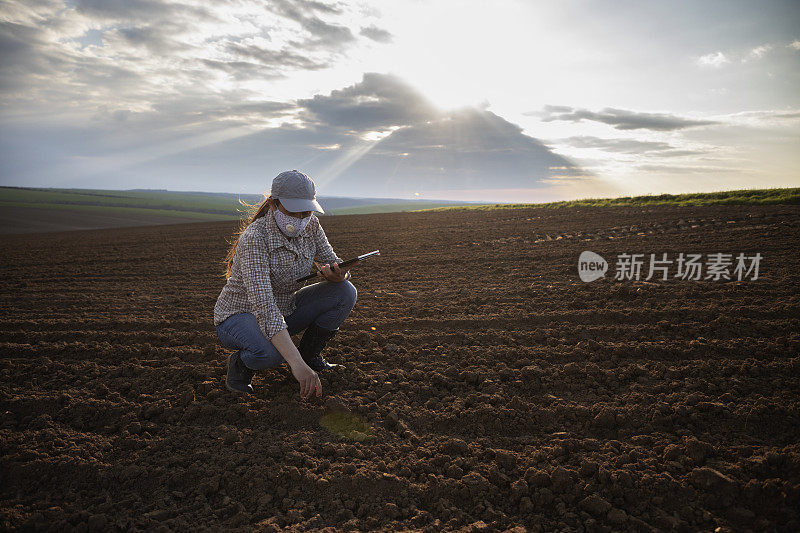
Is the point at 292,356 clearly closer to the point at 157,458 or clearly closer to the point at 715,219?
the point at 157,458

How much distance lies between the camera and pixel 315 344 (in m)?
3.52

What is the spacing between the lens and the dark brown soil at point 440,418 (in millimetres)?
2195

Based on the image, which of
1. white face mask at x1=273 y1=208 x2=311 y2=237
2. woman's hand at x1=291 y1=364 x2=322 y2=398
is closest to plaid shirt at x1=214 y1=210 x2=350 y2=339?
white face mask at x1=273 y1=208 x2=311 y2=237

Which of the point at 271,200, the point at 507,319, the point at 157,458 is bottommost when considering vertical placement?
the point at 157,458

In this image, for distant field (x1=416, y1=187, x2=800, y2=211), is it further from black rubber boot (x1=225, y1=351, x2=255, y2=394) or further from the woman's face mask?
black rubber boot (x1=225, y1=351, x2=255, y2=394)

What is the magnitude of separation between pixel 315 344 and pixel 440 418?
121 cm

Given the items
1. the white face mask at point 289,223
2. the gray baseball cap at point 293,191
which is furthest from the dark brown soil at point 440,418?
the gray baseball cap at point 293,191

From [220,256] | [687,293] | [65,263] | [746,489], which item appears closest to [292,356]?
[746,489]

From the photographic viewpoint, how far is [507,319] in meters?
4.83

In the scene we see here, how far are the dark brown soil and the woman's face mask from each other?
127 centimetres

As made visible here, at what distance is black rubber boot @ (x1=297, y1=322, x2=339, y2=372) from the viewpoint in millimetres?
3480

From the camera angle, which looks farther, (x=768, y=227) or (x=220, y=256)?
(x=220, y=256)

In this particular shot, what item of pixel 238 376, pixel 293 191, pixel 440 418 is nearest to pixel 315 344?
pixel 238 376

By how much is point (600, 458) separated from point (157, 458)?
2667mm
